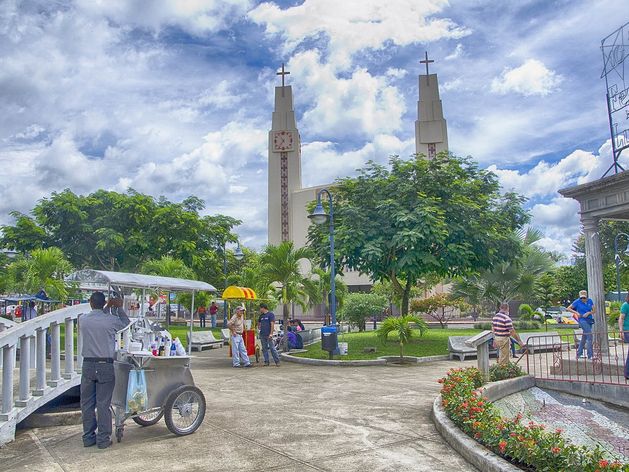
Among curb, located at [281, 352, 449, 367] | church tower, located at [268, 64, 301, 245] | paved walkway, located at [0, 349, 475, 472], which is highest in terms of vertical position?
church tower, located at [268, 64, 301, 245]

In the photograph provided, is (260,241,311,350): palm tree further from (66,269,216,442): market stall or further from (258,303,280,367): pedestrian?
(66,269,216,442): market stall

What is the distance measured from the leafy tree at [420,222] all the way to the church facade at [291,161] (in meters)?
28.9

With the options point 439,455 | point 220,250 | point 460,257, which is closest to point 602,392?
point 439,455

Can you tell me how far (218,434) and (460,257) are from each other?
1328 centimetres

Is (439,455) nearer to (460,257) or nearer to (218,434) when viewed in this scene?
(218,434)

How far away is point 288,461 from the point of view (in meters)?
6.00

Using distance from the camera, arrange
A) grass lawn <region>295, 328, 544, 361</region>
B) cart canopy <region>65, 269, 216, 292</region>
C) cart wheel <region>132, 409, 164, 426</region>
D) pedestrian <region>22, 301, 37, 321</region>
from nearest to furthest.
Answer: cart wheel <region>132, 409, 164, 426</region>, cart canopy <region>65, 269, 216, 292</region>, grass lawn <region>295, 328, 544, 361</region>, pedestrian <region>22, 301, 37, 321</region>

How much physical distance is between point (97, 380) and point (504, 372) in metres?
7.50

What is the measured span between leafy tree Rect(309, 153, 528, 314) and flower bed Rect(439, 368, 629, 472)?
10706mm

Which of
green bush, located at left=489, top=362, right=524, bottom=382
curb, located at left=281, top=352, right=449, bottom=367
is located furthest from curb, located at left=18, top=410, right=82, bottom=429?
curb, located at left=281, top=352, right=449, bottom=367

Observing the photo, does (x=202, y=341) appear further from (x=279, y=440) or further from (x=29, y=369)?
(x=279, y=440)

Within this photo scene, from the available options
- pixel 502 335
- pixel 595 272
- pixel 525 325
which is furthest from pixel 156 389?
pixel 525 325

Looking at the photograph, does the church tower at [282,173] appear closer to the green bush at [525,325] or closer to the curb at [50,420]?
the green bush at [525,325]

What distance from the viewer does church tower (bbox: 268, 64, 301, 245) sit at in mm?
50906
